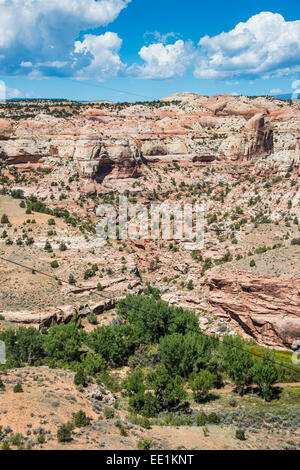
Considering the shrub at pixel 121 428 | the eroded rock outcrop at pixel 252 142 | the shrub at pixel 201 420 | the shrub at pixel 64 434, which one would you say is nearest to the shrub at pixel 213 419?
the shrub at pixel 201 420

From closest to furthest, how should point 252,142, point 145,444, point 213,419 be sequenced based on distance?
point 145,444 < point 213,419 < point 252,142

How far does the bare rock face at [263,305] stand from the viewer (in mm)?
34125

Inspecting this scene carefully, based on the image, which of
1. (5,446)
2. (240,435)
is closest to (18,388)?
(5,446)

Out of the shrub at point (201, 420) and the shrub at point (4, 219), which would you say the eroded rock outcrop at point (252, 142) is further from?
the shrub at point (201, 420)

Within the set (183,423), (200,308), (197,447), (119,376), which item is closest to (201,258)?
(200,308)

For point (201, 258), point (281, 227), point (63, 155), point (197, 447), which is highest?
point (63, 155)

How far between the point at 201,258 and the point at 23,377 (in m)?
28.0

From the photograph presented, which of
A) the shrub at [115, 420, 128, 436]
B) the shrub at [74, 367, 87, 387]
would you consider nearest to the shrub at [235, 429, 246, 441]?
the shrub at [115, 420, 128, 436]

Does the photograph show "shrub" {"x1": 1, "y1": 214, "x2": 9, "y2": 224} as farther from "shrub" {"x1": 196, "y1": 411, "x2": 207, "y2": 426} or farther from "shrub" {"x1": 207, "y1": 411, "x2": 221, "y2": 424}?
"shrub" {"x1": 207, "y1": 411, "x2": 221, "y2": 424}

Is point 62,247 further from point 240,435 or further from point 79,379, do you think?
point 240,435

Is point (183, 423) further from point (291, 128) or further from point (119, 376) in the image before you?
point (291, 128)

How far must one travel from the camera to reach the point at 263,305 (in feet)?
117

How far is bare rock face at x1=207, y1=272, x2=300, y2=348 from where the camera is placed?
112 feet
